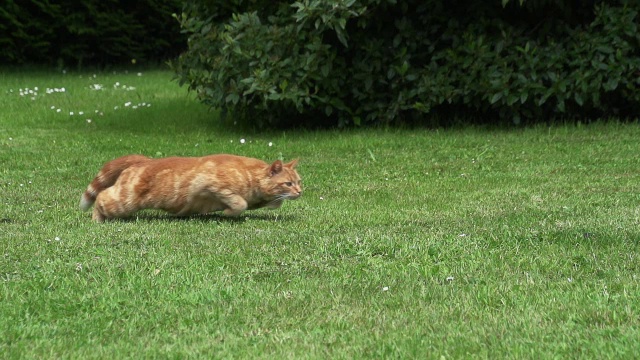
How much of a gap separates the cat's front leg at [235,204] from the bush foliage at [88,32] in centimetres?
1498

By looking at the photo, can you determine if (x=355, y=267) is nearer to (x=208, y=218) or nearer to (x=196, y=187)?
(x=196, y=187)

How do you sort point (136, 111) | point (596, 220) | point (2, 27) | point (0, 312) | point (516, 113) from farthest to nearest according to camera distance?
point (2, 27) < point (136, 111) < point (516, 113) < point (596, 220) < point (0, 312)

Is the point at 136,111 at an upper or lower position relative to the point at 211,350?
lower

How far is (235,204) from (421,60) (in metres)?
6.37

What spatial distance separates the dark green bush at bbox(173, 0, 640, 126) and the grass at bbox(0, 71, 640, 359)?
1669 millimetres

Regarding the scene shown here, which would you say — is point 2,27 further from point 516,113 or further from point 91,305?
point 91,305

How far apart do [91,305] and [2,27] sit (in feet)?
59.7

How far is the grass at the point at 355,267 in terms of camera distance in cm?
429

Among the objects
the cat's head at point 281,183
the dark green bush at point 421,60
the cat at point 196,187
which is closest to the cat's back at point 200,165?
the cat at point 196,187

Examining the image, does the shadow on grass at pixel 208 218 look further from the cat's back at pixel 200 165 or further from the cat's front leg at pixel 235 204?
the cat's back at pixel 200 165

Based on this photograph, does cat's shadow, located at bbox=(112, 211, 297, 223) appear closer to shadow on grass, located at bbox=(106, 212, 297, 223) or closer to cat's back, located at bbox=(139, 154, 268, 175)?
shadow on grass, located at bbox=(106, 212, 297, 223)

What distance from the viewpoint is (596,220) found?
22.4 feet

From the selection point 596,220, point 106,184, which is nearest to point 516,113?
point 596,220

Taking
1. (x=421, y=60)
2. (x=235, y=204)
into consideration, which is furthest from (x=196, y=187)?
(x=421, y=60)
